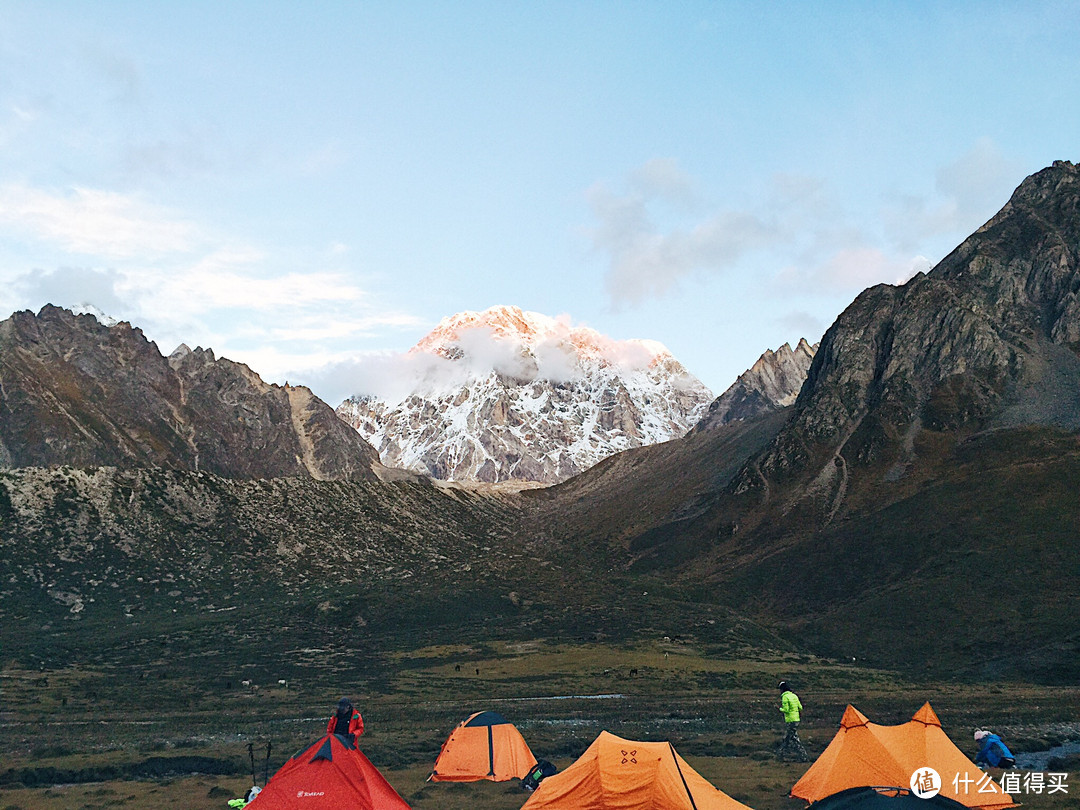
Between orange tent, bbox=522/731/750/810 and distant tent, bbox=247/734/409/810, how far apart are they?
4.46 m

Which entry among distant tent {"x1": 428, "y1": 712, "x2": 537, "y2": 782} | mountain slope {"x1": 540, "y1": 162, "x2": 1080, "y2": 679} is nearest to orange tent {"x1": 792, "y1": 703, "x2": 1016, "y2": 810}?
distant tent {"x1": 428, "y1": 712, "x2": 537, "y2": 782}

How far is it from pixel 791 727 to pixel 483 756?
11774 millimetres

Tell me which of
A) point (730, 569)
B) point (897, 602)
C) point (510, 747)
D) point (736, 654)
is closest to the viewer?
point (510, 747)

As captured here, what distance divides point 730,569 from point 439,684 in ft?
262

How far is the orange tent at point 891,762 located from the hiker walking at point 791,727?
4724 millimetres

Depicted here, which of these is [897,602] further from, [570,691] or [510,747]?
[510,747]

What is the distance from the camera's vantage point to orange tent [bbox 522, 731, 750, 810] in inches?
823

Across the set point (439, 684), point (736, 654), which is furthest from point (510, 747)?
point (736, 654)

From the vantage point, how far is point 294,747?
33844 millimetres

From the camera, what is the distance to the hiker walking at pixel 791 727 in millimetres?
29984

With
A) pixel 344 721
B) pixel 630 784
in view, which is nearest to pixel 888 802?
pixel 630 784

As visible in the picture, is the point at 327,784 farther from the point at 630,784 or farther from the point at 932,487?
the point at 932,487

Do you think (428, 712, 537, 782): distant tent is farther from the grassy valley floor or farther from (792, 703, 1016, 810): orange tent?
(792, 703, 1016, 810): orange tent

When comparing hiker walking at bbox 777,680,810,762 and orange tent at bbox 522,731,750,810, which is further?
hiker walking at bbox 777,680,810,762
